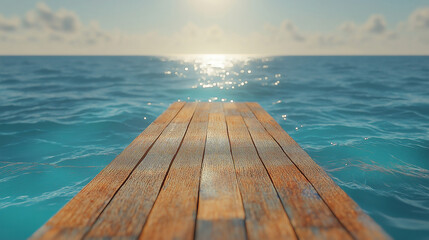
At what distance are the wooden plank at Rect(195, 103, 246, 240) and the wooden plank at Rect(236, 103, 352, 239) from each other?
1.05 feet

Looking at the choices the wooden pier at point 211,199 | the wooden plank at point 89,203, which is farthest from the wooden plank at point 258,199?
the wooden plank at point 89,203

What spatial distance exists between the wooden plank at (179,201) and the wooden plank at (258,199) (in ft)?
1.12

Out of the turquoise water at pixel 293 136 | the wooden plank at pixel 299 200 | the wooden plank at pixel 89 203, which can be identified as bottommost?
the turquoise water at pixel 293 136

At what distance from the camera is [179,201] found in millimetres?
1818

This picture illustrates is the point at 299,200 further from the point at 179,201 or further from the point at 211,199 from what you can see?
the point at 179,201

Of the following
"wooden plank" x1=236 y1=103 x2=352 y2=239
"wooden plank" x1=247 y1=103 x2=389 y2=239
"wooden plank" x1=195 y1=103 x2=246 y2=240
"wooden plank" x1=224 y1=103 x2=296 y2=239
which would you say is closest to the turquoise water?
"wooden plank" x1=247 y1=103 x2=389 y2=239

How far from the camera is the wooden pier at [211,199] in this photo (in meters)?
1.50

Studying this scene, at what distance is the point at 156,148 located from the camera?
2.96 metres

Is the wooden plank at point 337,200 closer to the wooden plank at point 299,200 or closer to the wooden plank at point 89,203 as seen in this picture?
the wooden plank at point 299,200

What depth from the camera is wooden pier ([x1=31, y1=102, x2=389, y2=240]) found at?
1.50 m

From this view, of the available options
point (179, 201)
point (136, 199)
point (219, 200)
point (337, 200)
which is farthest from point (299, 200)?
point (136, 199)

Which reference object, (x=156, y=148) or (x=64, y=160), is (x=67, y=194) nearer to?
(x=64, y=160)

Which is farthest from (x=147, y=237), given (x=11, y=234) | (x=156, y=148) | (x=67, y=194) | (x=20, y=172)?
(x=20, y=172)

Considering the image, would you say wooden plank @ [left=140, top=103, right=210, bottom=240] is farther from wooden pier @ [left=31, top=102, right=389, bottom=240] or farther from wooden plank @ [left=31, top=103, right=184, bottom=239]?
wooden plank @ [left=31, top=103, right=184, bottom=239]
